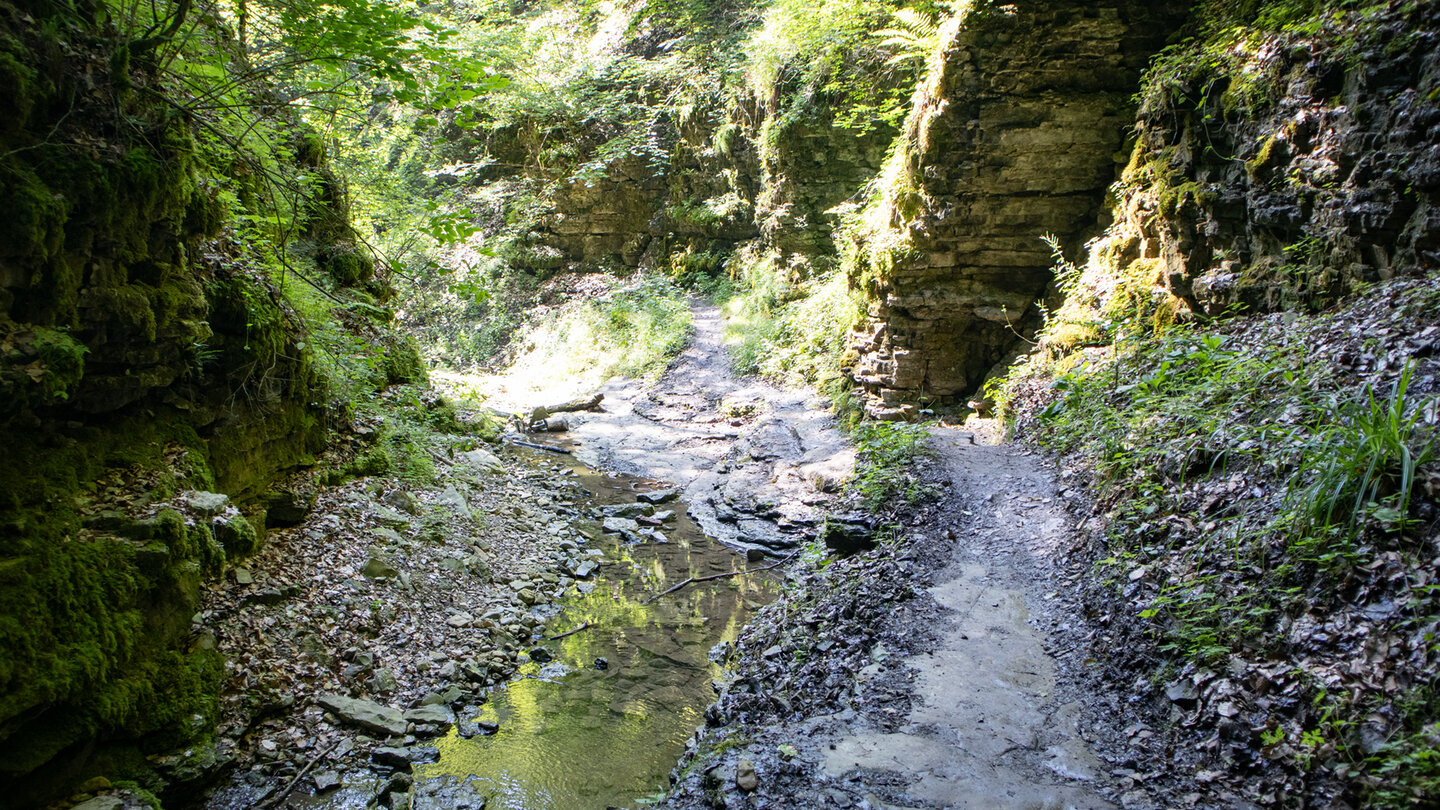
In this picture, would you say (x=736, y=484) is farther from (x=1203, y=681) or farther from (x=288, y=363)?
(x=1203, y=681)

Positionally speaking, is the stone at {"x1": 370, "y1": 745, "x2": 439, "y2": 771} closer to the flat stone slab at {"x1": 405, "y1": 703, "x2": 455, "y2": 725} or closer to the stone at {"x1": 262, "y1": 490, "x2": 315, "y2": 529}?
the flat stone slab at {"x1": 405, "y1": 703, "x2": 455, "y2": 725}

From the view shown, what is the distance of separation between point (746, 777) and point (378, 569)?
432 centimetres

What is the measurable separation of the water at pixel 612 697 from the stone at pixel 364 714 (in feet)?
1.15

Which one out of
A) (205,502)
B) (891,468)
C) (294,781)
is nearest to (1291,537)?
(891,468)

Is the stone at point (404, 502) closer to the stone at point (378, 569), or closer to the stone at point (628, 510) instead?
the stone at point (378, 569)

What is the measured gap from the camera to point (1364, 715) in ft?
9.22

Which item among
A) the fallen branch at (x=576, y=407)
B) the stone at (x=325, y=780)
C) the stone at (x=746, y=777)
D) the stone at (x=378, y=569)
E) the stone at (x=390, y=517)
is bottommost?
the stone at (x=325, y=780)

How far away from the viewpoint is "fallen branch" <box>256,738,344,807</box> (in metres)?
4.21

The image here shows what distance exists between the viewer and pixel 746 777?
3.66m

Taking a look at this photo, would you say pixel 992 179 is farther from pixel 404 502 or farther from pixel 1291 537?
pixel 404 502

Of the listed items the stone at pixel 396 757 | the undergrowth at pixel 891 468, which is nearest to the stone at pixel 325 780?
the stone at pixel 396 757

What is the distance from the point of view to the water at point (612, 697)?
15.6 ft

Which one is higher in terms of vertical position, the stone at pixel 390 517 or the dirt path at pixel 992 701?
the stone at pixel 390 517

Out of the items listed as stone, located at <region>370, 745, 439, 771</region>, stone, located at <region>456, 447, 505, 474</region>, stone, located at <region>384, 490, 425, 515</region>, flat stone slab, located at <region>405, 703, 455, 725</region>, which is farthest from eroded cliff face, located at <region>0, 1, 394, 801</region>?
stone, located at <region>456, 447, 505, 474</region>
